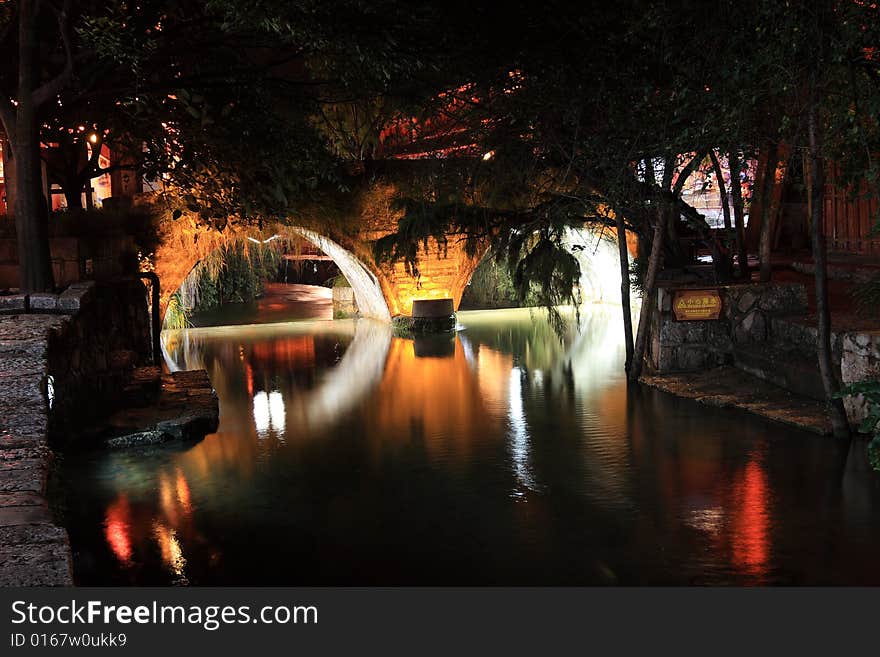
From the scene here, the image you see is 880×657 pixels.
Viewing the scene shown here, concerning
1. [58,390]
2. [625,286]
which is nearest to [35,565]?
[58,390]

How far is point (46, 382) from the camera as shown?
228 inches

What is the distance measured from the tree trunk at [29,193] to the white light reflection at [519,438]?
467 cm

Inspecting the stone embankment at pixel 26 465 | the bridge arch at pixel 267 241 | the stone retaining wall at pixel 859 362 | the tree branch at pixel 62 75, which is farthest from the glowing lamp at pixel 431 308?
the stone embankment at pixel 26 465

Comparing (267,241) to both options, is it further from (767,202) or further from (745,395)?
(745,395)

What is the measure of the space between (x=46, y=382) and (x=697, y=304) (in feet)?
26.5

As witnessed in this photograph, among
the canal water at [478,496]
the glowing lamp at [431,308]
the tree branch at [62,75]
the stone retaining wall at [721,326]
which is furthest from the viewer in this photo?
the glowing lamp at [431,308]

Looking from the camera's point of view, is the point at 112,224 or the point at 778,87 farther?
the point at 112,224

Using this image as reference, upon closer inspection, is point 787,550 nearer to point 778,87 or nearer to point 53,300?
point 778,87

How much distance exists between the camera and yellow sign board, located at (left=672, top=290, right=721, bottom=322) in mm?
11711

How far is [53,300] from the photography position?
7.99 meters

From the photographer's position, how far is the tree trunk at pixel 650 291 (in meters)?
11.3

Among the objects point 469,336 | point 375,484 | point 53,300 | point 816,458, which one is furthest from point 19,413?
point 469,336

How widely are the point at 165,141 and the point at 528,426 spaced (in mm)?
5302

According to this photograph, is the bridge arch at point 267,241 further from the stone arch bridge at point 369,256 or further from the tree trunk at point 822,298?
the tree trunk at point 822,298
